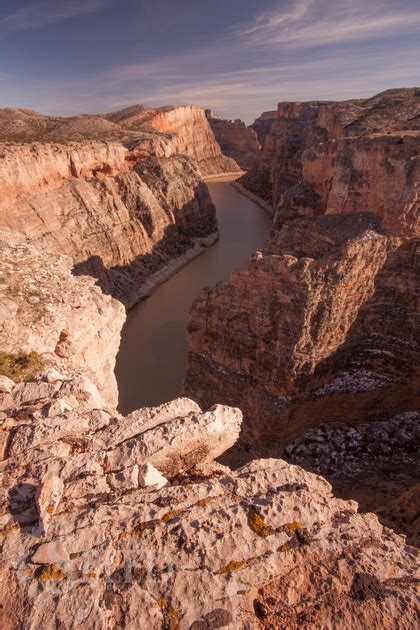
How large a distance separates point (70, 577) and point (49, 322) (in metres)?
7.08

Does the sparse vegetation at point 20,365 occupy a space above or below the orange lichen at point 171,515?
below

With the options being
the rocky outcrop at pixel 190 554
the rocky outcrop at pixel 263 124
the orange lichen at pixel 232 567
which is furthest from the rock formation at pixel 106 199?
the rocky outcrop at pixel 263 124

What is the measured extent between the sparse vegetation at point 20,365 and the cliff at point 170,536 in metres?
1.97

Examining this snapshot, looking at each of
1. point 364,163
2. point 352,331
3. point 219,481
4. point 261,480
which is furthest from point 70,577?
point 364,163

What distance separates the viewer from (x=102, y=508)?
4527 millimetres

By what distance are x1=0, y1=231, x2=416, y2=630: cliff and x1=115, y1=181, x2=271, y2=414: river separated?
43.3 ft

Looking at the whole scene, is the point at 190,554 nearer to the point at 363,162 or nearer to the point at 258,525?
the point at 258,525

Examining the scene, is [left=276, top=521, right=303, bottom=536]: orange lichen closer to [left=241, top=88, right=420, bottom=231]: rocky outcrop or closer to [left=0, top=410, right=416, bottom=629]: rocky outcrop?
[left=0, top=410, right=416, bottom=629]: rocky outcrop

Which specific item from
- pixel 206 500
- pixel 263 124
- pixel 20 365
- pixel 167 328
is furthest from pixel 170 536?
pixel 263 124

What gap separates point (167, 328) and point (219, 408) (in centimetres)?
1910

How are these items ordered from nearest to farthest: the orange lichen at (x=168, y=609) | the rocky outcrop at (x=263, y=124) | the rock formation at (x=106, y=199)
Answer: the orange lichen at (x=168, y=609) < the rock formation at (x=106, y=199) < the rocky outcrop at (x=263, y=124)

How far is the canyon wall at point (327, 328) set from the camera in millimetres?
14133

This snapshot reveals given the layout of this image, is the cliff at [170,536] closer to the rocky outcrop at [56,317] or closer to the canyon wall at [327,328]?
the rocky outcrop at [56,317]

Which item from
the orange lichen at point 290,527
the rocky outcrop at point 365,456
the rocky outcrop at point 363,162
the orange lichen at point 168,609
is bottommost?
the rocky outcrop at point 365,456
